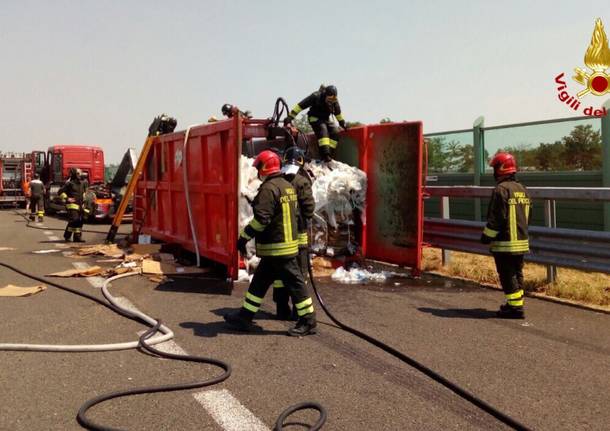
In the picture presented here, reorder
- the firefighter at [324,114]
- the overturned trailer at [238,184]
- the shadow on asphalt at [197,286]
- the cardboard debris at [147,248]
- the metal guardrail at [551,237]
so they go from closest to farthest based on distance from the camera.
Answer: the metal guardrail at [551,237] → the shadow on asphalt at [197,286] → the overturned trailer at [238,184] → the firefighter at [324,114] → the cardboard debris at [147,248]

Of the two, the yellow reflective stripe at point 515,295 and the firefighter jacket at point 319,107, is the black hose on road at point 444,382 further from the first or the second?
the firefighter jacket at point 319,107

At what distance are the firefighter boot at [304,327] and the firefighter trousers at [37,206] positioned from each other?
16394 millimetres

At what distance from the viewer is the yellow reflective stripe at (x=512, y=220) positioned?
18.6 ft

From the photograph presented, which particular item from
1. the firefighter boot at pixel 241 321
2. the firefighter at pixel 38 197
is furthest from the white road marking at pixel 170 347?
the firefighter at pixel 38 197

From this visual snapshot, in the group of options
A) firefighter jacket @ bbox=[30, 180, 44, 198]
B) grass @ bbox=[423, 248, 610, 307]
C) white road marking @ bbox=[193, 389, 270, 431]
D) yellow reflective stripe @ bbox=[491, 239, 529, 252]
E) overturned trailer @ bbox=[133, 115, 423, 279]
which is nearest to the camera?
white road marking @ bbox=[193, 389, 270, 431]

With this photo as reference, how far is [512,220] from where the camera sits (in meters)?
5.71

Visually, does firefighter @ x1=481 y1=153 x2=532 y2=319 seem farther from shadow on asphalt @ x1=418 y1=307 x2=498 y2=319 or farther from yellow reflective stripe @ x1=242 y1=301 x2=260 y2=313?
yellow reflective stripe @ x1=242 y1=301 x2=260 y2=313

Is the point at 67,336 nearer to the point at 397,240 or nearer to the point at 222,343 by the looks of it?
the point at 222,343

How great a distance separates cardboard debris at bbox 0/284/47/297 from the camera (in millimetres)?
6527

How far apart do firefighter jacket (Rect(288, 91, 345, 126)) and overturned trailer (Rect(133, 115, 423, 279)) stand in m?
0.39

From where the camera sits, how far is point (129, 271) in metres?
7.86

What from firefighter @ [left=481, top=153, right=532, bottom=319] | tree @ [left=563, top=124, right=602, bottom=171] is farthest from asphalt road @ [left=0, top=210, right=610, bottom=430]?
A: tree @ [left=563, top=124, right=602, bottom=171]

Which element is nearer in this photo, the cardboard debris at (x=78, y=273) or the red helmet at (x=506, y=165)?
the red helmet at (x=506, y=165)

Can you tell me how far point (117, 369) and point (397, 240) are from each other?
4653 mm
